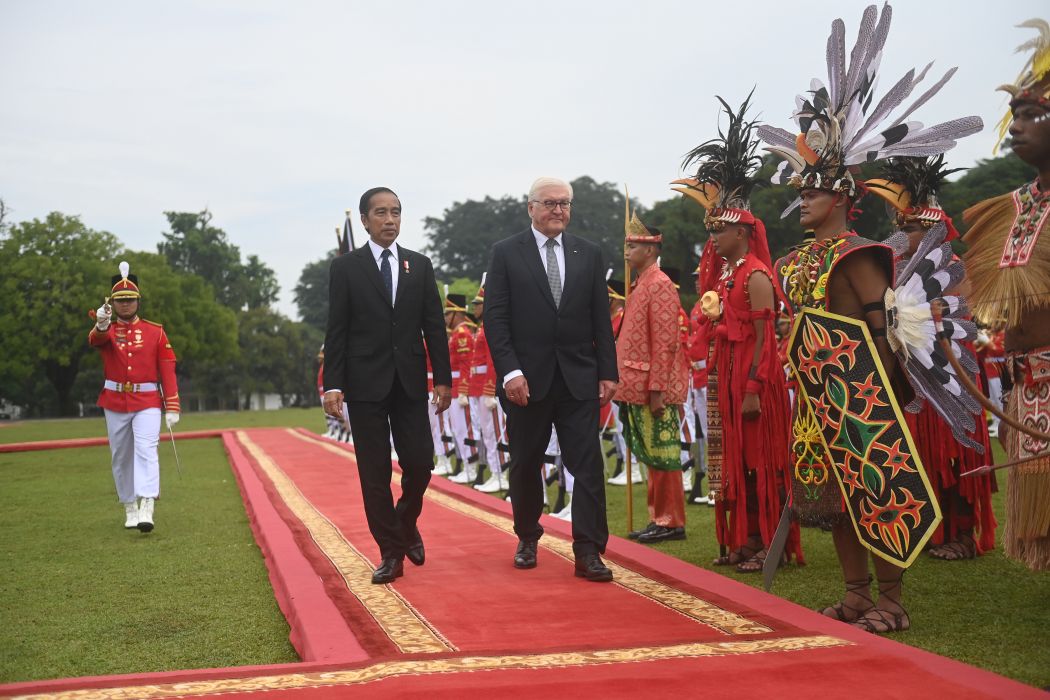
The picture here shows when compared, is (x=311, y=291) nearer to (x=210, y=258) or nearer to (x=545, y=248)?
(x=210, y=258)

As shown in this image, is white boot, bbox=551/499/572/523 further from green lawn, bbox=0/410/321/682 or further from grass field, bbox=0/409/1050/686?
green lawn, bbox=0/410/321/682

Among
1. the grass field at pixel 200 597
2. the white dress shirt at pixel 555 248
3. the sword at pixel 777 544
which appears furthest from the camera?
the white dress shirt at pixel 555 248

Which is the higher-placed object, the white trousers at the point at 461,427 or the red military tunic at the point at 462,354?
the red military tunic at the point at 462,354

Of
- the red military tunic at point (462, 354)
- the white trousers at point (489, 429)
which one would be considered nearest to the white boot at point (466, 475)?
the white trousers at point (489, 429)

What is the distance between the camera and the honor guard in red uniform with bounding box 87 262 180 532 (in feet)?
28.1

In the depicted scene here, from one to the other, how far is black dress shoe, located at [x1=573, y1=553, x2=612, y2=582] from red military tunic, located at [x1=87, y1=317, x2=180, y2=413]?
169 inches

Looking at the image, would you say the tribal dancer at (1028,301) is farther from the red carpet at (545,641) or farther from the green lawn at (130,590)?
the green lawn at (130,590)

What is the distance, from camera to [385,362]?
5895 millimetres

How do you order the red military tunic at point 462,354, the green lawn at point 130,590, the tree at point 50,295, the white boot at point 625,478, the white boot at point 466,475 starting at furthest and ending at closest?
the tree at point 50,295
the white boot at point 466,475
the red military tunic at point 462,354
the white boot at point 625,478
the green lawn at point 130,590

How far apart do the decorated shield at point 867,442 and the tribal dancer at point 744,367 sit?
4.49ft

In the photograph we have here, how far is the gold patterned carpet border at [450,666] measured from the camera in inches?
137

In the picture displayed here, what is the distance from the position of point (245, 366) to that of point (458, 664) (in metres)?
67.0

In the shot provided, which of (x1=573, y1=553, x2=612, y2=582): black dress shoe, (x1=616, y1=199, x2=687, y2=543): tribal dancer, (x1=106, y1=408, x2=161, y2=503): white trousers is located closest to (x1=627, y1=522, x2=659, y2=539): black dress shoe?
(x1=616, y1=199, x2=687, y2=543): tribal dancer

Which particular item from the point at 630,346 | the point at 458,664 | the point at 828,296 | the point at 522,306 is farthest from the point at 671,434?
the point at 458,664
